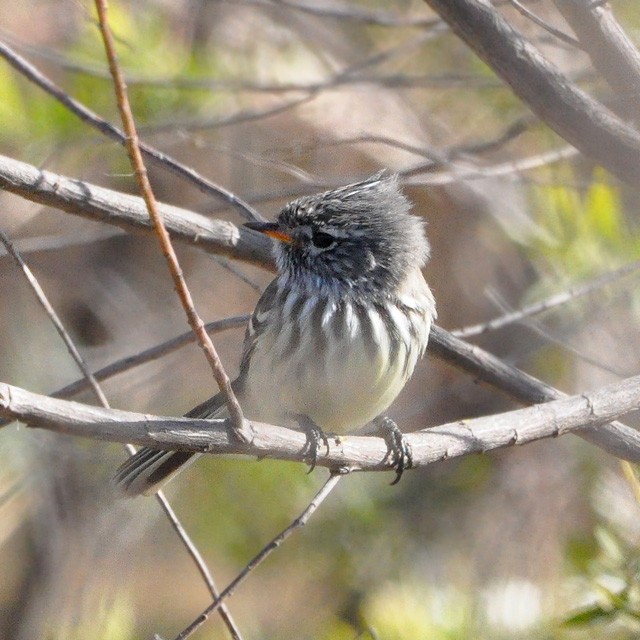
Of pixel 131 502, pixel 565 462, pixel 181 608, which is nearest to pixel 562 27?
pixel 565 462

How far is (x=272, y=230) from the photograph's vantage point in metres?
3.56

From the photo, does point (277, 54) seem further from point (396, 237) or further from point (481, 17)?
A: point (481, 17)

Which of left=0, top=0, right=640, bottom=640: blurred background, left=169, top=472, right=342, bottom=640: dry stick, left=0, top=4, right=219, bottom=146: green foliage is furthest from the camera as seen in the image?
left=0, top=0, right=640, bottom=640: blurred background

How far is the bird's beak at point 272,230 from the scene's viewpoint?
11.6 ft

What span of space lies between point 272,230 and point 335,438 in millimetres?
1060

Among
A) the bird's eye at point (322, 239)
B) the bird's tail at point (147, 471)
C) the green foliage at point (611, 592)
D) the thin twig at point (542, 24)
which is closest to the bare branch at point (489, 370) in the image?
the green foliage at point (611, 592)

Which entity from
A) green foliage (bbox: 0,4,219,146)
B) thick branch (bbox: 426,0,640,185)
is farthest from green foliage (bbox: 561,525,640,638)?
green foliage (bbox: 0,4,219,146)

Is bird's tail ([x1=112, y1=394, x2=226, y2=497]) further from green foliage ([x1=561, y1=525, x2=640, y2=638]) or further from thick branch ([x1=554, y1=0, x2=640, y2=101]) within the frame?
thick branch ([x1=554, y1=0, x2=640, y2=101])

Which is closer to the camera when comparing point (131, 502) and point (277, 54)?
point (131, 502)

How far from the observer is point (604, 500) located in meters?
3.21

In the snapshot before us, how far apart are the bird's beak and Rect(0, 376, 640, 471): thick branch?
3.33 feet

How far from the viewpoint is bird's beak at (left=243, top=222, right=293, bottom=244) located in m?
3.54

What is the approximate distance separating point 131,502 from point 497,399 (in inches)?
90.6

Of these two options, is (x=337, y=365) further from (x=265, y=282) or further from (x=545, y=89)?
(x=265, y=282)
